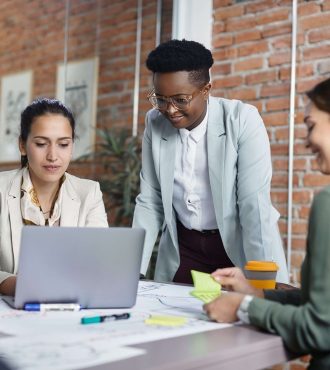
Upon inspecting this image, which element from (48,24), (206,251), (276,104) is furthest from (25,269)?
(48,24)

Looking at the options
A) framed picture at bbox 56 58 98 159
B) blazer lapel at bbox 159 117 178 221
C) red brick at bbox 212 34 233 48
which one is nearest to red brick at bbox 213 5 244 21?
red brick at bbox 212 34 233 48

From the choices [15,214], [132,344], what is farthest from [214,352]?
[15,214]

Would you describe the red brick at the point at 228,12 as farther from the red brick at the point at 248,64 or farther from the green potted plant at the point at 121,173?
the green potted plant at the point at 121,173

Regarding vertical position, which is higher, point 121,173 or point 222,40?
point 222,40

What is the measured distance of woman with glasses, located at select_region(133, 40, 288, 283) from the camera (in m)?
2.00

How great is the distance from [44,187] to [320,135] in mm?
1052

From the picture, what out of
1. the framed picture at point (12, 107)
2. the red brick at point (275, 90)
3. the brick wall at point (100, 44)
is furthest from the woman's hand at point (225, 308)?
the framed picture at point (12, 107)

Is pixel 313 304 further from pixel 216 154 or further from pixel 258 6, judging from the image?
pixel 258 6

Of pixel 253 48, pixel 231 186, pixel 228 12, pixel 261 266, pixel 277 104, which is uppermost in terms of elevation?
pixel 228 12

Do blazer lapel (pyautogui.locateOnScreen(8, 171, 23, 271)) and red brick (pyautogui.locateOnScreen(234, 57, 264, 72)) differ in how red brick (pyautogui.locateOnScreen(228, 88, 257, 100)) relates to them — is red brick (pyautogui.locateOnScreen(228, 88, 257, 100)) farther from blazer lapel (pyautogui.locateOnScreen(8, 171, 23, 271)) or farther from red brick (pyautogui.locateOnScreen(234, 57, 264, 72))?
blazer lapel (pyautogui.locateOnScreen(8, 171, 23, 271))

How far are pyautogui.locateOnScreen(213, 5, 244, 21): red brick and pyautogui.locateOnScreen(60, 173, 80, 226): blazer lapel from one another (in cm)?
199

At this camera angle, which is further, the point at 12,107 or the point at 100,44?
the point at 12,107

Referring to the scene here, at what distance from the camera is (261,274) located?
150cm

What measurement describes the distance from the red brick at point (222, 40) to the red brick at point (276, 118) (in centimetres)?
56
